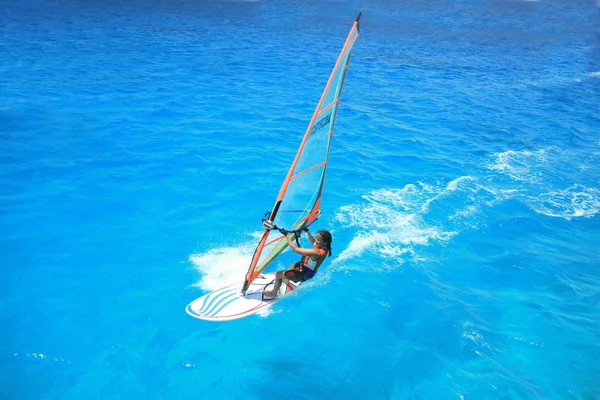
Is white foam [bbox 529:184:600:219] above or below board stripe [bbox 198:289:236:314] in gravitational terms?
below

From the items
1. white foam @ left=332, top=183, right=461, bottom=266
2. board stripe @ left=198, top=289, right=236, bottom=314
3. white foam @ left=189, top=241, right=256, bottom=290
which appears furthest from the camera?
white foam @ left=332, top=183, right=461, bottom=266

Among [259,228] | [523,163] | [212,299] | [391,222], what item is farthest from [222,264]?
[523,163]

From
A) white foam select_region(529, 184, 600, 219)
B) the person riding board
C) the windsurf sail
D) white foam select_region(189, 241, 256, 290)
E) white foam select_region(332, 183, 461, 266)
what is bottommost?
white foam select_region(529, 184, 600, 219)

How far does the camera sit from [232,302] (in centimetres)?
966

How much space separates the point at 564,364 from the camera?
9203 mm

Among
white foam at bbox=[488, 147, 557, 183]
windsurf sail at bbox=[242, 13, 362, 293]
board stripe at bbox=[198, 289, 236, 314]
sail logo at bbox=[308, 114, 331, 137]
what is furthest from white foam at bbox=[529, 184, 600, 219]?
board stripe at bbox=[198, 289, 236, 314]

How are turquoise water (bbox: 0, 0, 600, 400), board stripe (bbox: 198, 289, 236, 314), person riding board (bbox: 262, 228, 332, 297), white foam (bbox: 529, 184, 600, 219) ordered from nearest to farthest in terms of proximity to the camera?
turquoise water (bbox: 0, 0, 600, 400)
person riding board (bbox: 262, 228, 332, 297)
board stripe (bbox: 198, 289, 236, 314)
white foam (bbox: 529, 184, 600, 219)

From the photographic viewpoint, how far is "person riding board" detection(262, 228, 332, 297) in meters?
8.84

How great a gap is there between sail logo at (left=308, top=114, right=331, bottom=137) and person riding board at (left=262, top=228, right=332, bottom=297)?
6.32 feet

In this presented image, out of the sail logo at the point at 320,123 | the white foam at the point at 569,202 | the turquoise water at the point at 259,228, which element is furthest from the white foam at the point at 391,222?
the sail logo at the point at 320,123

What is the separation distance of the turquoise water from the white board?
0.25m

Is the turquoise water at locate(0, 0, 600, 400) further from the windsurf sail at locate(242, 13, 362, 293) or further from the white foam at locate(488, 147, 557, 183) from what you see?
the windsurf sail at locate(242, 13, 362, 293)

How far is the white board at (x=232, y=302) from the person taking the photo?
937 cm

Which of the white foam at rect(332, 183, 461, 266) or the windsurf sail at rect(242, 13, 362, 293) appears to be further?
the white foam at rect(332, 183, 461, 266)
